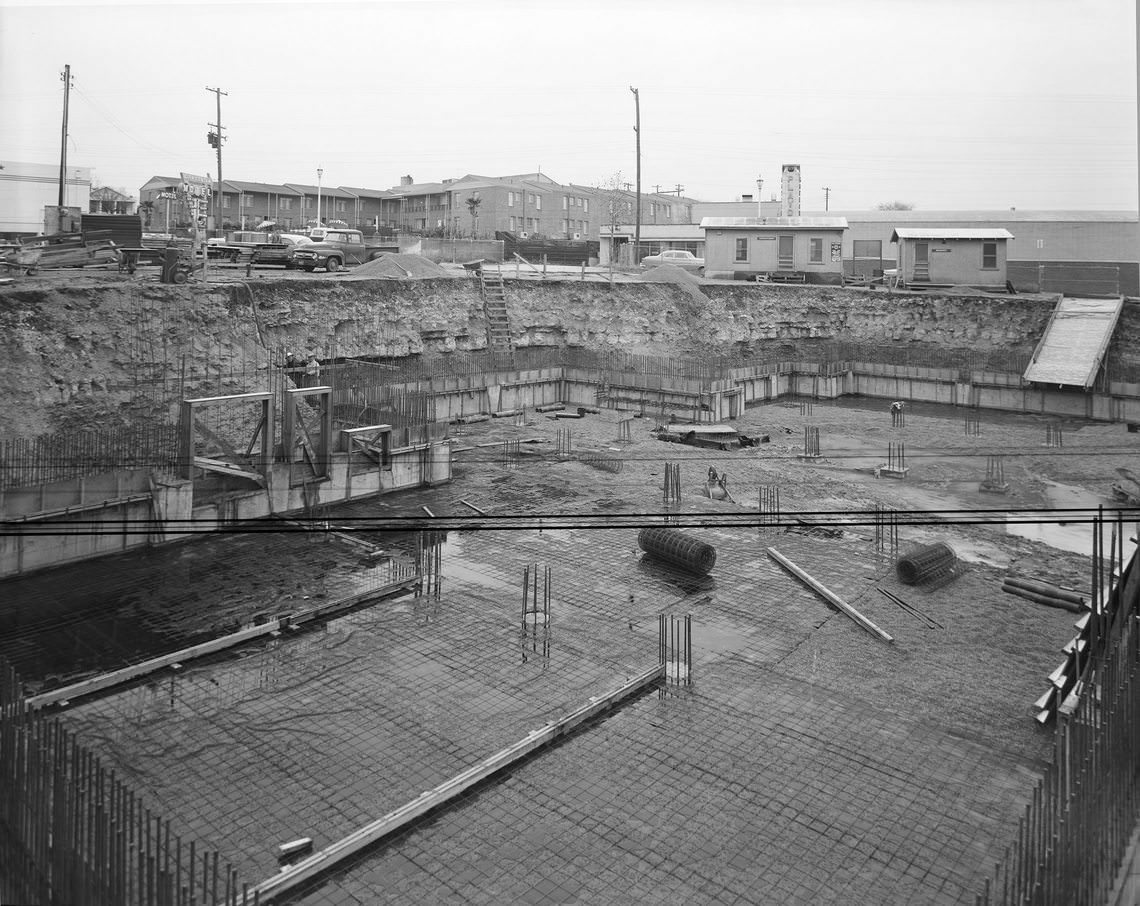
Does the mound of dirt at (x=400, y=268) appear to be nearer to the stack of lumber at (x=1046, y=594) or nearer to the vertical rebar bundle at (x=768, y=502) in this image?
the vertical rebar bundle at (x=768, y=502)

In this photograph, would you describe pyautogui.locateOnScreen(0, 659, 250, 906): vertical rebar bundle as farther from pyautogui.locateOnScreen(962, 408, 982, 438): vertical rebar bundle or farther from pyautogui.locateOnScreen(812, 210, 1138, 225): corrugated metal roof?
pyautogui.locateOnScreen(812, 210, 1138, 225): corrugated metal roof

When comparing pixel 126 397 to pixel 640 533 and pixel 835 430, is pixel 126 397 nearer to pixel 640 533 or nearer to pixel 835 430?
pixel 640 533

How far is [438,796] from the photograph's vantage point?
8.13 m

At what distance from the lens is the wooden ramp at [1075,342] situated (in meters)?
29.7

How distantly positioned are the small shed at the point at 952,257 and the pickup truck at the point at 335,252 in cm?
2150

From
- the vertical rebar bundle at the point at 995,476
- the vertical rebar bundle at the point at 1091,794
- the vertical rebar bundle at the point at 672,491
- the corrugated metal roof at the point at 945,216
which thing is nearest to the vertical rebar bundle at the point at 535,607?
the vertical rebar bundle at the point at 672,491

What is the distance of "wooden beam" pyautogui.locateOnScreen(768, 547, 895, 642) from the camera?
12398mm

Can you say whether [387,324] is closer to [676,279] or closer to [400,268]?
[400,268]

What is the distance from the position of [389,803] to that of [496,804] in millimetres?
910

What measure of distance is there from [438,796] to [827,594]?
7.31 m

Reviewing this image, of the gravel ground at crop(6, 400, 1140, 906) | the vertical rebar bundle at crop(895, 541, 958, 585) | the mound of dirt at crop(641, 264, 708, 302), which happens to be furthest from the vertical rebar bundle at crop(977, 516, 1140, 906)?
the mound of dirt at crop(641, 264, 708, 302)

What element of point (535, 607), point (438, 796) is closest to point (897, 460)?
point (535, 607)

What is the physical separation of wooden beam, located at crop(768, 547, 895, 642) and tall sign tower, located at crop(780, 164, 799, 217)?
41.0 metres

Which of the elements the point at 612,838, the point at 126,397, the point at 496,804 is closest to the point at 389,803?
the point at 496,804
